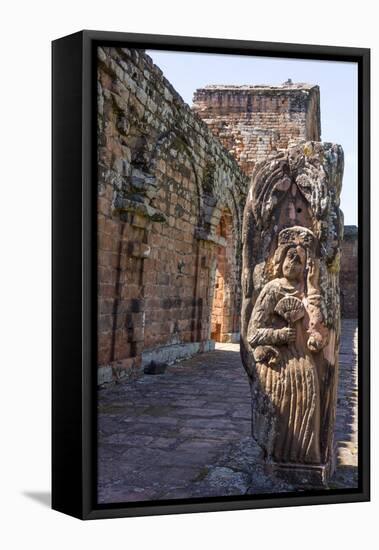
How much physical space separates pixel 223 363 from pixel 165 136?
12.3ft

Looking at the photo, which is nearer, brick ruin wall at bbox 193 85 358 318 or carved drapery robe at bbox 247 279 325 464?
carved drapery robe at bbox 247 279 325 464

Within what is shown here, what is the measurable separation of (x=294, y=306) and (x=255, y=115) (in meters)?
16.5

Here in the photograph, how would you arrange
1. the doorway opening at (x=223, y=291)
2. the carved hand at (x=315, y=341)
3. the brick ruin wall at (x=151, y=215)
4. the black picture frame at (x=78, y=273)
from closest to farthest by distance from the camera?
the black picture frame at (x=78, y=273)
the carved hand at (x=315, y=341)
the brick ruin wall at (x=151, y=215)
the doorway opening at (x=223, y=291)

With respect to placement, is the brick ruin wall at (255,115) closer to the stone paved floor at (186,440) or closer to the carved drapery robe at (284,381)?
the stone paved floor at (186,440)

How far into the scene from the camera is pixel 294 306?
19.3ft

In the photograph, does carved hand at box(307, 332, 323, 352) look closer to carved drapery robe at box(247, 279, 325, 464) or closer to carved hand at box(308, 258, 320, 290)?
carved drapery robe at box(247, 279, 325, 464)

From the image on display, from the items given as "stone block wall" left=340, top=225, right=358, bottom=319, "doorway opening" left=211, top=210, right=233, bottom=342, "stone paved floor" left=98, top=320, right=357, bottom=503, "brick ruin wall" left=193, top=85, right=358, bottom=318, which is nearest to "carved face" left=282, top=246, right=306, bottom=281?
"stone paved floor" left=98, top=320, right=357, bottom=503

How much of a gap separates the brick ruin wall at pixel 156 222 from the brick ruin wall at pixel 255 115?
2.35 metres

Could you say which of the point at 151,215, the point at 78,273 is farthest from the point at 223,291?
the point at 78,273

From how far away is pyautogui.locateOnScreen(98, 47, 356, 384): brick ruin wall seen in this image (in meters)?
9.84

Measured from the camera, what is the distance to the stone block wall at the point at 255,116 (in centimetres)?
2108

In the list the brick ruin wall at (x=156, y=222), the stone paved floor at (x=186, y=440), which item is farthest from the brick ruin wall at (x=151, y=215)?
the stone paved floor at (x=186, y=440)

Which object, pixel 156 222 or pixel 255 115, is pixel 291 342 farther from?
pixel 255 115

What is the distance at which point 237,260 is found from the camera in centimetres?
1958
